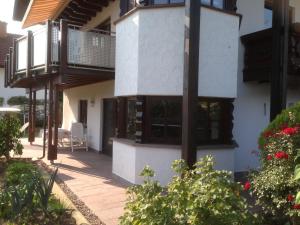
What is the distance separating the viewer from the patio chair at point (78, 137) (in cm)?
1347

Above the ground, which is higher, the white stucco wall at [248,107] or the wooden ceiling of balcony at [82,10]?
the wooden ceiling of balcony at [82,10]

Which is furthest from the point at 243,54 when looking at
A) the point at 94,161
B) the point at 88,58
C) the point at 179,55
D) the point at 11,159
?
the point at 11,159

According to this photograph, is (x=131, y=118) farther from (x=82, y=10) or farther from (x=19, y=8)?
(x=19, y=8)

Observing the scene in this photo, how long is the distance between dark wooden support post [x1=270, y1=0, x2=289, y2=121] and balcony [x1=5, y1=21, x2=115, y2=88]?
4530 mm

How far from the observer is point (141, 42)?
7.62 m

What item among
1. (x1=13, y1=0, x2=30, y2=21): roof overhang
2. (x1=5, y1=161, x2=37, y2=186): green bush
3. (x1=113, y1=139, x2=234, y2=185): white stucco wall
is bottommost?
(x1=5, y1=161, x2=37, y2=186): green bush

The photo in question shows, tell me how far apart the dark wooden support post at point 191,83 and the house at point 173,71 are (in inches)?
8.6

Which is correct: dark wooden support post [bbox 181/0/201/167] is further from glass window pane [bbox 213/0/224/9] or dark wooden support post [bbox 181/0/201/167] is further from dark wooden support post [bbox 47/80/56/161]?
dark wooden support post [bbox 47/80/56/161]

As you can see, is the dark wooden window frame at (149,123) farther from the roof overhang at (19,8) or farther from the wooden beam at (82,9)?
the roof overhang at (19,8)

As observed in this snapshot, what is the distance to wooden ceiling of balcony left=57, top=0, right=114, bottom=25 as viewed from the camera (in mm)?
12490

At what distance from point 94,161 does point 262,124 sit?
17.1ft

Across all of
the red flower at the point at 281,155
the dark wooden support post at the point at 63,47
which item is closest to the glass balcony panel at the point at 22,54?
the dark wooden support post at the point at 63,47

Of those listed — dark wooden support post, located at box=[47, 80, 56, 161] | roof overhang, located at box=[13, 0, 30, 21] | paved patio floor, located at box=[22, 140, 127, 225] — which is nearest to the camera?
paved patio floor, located at box=[22, 140, 127, 225]

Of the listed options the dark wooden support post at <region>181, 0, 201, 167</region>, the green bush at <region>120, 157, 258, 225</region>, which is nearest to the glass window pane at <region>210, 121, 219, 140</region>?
the dark wooden support post at <region>181, 0, 201, 167</region>
